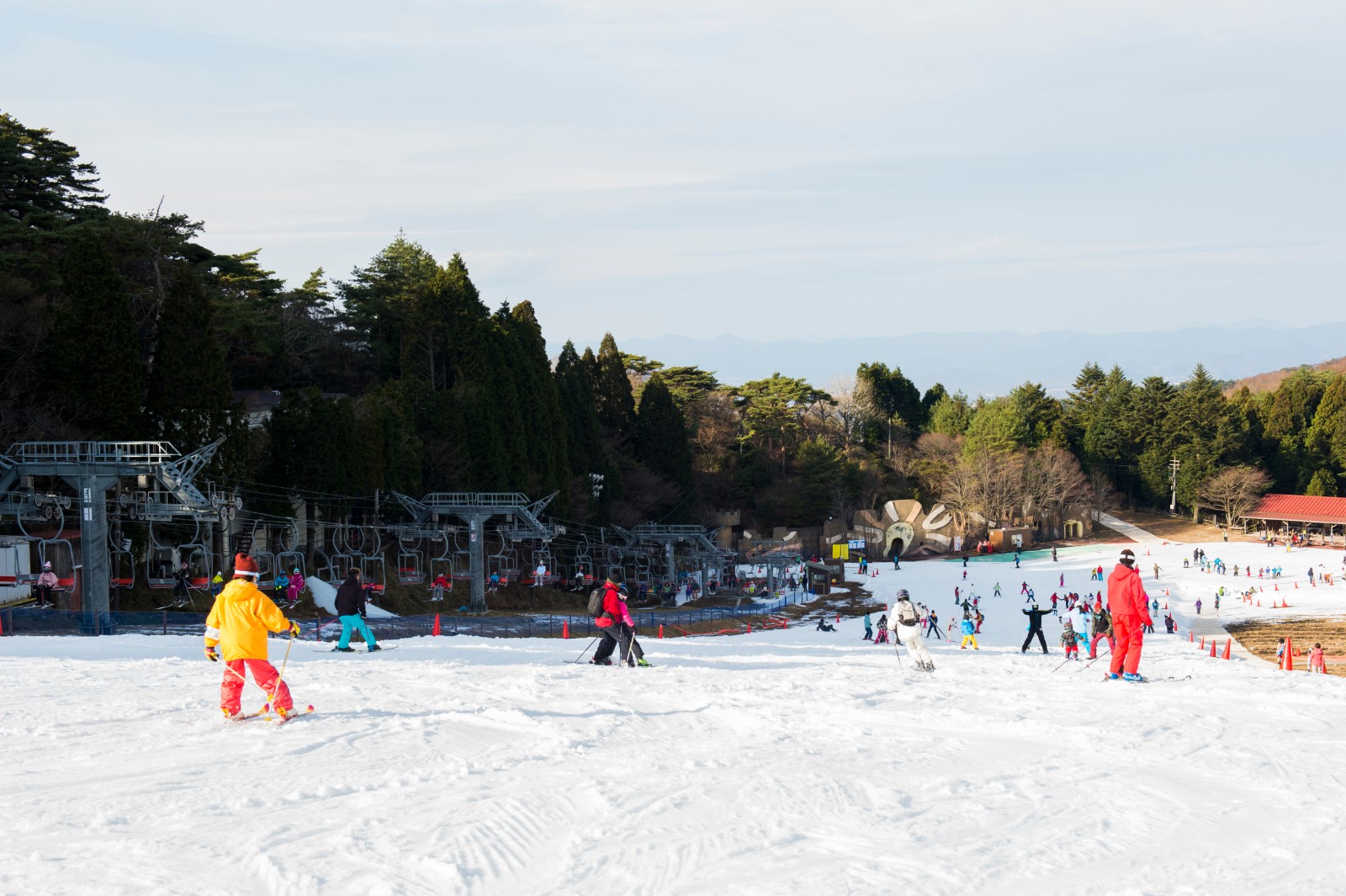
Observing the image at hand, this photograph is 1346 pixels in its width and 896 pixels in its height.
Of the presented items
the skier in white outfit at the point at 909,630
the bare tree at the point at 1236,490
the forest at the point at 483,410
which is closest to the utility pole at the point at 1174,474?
the forest at the point at 483,410

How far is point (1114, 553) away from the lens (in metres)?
70.2

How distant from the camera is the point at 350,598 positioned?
15.6m

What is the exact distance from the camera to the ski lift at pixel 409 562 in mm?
34906

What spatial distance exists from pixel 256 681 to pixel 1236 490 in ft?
273

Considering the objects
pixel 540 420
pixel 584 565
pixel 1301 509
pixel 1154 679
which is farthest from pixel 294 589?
pixel 1301 509

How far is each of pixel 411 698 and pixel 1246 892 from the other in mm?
7176

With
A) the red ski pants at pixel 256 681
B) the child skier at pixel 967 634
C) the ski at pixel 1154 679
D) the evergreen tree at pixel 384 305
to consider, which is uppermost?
the evergreen tree at pixel 384 305

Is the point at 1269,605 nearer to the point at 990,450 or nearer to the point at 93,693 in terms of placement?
the point at 990,450

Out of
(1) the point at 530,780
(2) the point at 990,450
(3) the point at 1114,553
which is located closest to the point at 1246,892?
(1) the point at 530,780

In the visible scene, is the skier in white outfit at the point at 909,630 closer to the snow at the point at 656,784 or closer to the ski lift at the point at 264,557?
the snow at the point at 656,784

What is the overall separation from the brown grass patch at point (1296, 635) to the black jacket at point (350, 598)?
24.0m

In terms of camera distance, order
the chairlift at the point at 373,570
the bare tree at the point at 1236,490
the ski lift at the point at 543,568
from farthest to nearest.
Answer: the bare tree at the point at 1236,490 → the ski lift at the point at 543,568 → the chairlift at the point at 373,570

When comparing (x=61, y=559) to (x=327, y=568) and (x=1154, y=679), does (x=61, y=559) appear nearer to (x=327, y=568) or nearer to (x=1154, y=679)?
(x=327, y=568)

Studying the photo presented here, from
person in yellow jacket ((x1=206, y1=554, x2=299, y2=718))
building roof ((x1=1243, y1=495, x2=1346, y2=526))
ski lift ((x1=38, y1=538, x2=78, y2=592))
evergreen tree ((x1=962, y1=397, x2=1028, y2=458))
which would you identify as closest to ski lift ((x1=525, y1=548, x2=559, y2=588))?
ski lift ((x1=38, y1=538, x2=78, y2=592))
